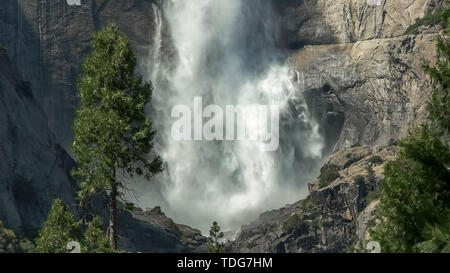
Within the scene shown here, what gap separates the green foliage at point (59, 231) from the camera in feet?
201

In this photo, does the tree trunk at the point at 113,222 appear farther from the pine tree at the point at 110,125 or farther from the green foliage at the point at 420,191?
the green foliage at the point at 420,191

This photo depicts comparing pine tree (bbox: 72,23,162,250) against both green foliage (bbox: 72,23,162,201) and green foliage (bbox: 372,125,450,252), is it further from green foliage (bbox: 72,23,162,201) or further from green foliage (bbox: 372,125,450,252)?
green foliage (bbox: 372,125,450,252)

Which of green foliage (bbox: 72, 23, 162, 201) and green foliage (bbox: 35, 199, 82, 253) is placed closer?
green foliage (bbox: 72, 23, 162, 201)

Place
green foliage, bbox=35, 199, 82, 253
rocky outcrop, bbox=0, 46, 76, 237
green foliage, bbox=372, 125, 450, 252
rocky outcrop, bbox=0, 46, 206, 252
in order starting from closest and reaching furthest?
green foliage, bbox=372, 125, 450, 252
green foliage, bbox=35, 199, 82, 253
rocky outcrop, bbox=0, 46, 206, 252
rocky outcrop, bbox=0, 46, 76, 237

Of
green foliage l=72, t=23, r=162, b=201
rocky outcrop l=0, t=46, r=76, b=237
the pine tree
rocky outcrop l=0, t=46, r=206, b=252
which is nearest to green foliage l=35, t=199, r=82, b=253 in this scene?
green foliage l=72, t=23, r=162, b=201

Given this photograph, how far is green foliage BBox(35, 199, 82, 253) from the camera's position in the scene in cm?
6112

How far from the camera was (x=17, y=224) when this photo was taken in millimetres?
164750

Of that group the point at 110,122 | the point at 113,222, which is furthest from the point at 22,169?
the point at 113,222

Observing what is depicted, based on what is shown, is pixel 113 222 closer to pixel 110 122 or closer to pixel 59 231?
pixel 110 122

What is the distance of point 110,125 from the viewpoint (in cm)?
5047

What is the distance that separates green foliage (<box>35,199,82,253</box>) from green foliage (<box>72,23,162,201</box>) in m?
8.91
